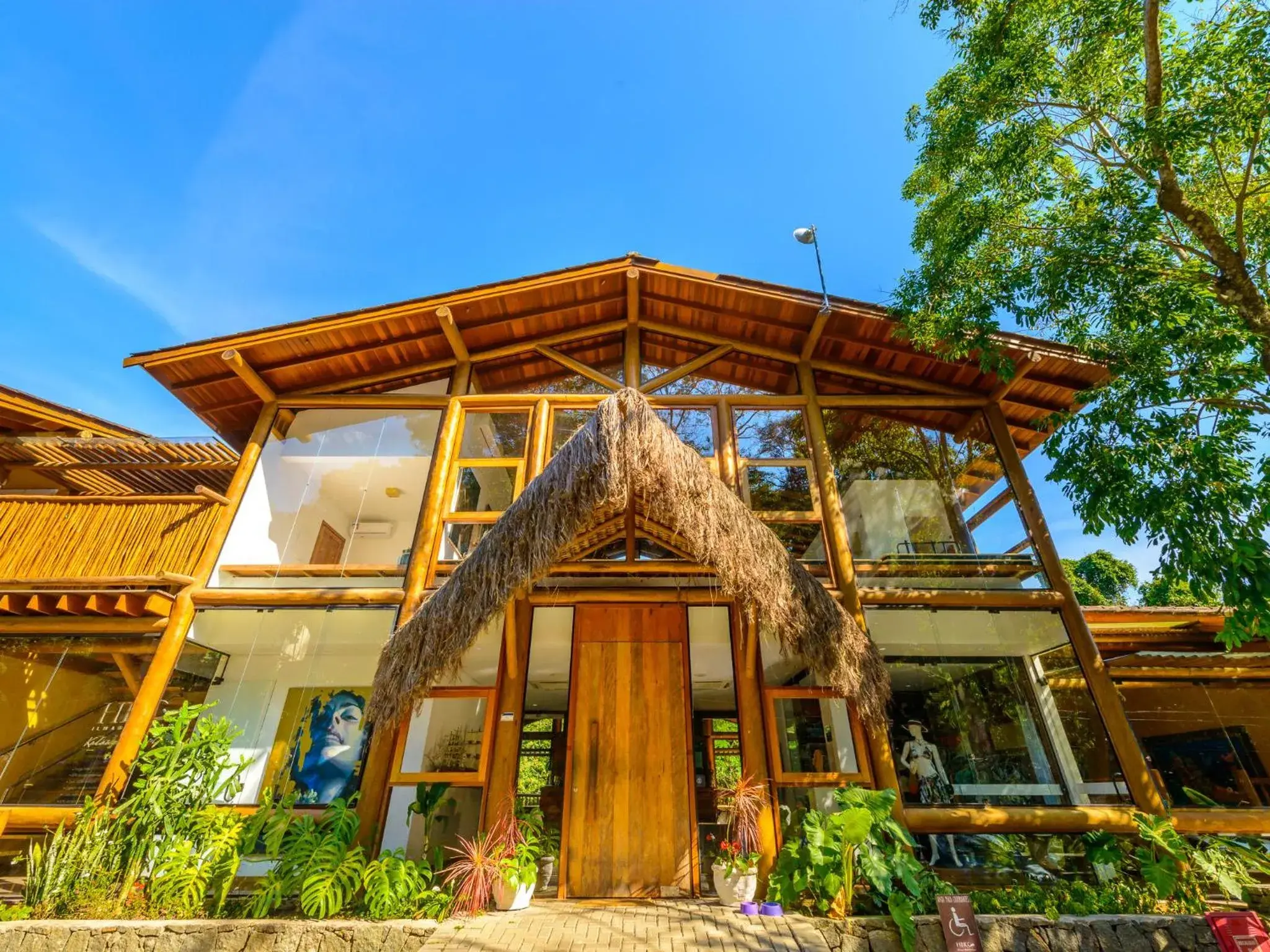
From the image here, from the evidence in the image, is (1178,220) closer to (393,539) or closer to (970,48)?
(970,48)

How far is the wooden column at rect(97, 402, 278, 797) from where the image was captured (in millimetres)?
5012

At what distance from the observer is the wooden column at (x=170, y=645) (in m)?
5.01

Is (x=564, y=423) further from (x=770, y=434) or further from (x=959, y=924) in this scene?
(x=959, y=924)

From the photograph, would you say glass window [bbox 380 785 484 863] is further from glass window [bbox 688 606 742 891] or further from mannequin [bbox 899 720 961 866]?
mannequin [bbox 899 720 961 866]

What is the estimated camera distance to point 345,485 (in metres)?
7.43

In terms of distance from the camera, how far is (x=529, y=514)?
421cm

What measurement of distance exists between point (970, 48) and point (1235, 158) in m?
2.97

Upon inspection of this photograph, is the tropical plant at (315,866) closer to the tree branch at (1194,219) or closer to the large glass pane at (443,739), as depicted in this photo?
the large glass pane at (443,739)

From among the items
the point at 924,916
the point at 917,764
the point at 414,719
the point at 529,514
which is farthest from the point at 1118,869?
the point at 414,719

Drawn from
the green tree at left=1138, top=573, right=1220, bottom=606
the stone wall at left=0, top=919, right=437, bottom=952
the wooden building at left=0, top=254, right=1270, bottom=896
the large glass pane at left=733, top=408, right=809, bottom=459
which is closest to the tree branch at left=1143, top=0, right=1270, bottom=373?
the wooden building at left=0, top=254, right=1270, bottom=896

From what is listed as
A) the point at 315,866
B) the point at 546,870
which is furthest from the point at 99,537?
the point at 546,870

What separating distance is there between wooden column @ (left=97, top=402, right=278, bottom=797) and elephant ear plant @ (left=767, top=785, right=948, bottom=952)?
605 centimetres

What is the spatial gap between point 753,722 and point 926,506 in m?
3.57

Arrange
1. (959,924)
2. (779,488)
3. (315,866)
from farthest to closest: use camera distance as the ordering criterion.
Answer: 1. (779,488)
2. (315,866)
3. (959,924)
